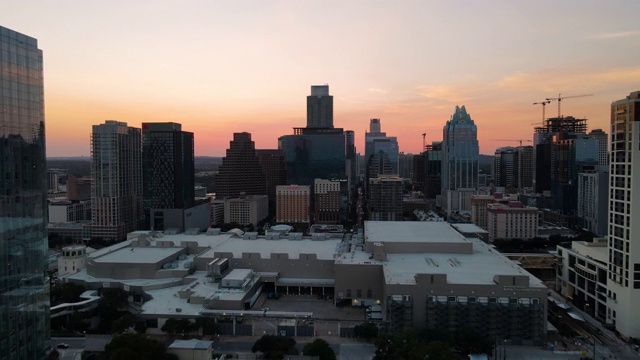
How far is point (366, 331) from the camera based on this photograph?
29844mm

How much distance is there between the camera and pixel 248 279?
3856 centimetres

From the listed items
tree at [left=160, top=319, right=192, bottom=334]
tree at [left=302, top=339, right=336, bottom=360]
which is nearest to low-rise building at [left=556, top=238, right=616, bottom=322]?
tree at [left=302, top=339, right=336, bottom=360]

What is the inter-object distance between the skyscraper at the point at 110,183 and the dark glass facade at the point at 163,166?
199 inches

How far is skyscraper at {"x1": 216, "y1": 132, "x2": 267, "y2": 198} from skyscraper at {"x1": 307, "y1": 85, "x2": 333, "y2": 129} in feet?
198

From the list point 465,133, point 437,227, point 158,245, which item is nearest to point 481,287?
point 437,227

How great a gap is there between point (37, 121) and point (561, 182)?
96.7 meters

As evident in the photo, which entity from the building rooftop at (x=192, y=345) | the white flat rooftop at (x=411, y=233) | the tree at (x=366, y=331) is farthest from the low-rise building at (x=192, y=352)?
the white flat rooftop at (x=411, y=233)

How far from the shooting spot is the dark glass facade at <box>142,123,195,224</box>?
7894 cm

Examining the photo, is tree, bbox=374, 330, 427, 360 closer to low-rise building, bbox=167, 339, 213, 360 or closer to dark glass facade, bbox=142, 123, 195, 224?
low-rise building, bbox=167, 339, 213, 360

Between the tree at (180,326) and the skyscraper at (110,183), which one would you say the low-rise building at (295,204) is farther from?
the tree at (180,326)

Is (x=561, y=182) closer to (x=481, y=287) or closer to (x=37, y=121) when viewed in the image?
(x=481, y=287)

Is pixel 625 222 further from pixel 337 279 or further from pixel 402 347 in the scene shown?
pixel 337 279

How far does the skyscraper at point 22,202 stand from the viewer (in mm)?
16531

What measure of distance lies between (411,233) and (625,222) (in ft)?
70.9
